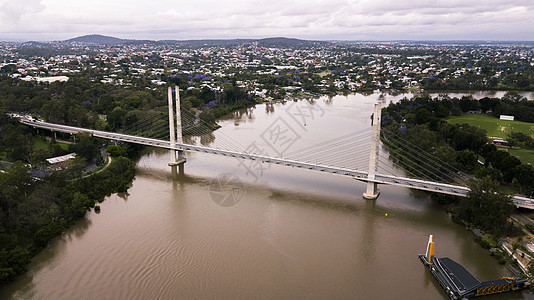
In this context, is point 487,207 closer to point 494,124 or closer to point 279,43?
point 494,124

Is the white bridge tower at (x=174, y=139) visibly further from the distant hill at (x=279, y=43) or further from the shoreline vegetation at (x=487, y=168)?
the distant hill at (x=279, y=43)

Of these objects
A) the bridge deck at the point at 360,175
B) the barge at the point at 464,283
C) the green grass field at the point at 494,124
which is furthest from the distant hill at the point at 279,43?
the barge at the point at 464,283

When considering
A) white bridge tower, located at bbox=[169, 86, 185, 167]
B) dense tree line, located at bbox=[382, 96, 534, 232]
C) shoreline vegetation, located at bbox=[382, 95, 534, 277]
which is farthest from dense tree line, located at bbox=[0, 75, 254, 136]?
shoreline vegetation, located at bbox=[382, 95, 534, 277]

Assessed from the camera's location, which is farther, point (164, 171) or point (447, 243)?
point (164, 171)

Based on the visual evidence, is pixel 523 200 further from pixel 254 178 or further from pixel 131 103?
pixel 131 103

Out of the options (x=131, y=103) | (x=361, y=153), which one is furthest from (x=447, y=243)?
(x=131, y=103)

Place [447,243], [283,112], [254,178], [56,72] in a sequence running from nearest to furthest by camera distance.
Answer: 1. [447,243]
2. [254,178]
3. [283,112]
4. [56,72]

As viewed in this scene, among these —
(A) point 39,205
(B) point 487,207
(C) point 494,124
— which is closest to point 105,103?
(A) point 39,205
